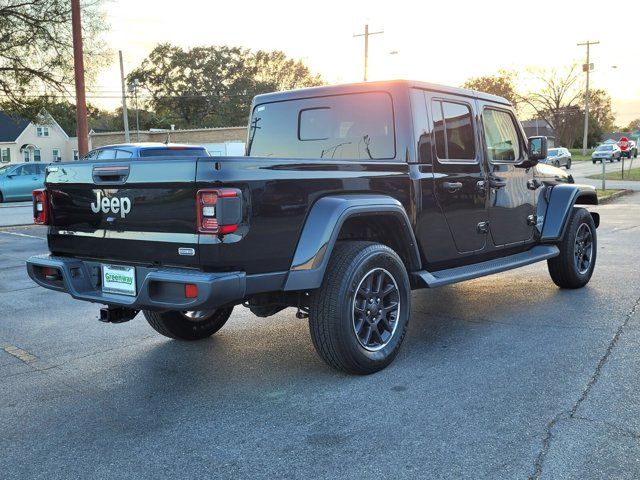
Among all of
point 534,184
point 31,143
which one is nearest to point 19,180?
point 534,184

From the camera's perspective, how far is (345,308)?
3936 millimetres

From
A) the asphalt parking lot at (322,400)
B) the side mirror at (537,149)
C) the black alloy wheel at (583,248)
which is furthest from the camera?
the black alloy wheel at (583,248)

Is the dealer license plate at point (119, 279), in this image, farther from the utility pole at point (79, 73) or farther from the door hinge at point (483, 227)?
the utility pole at point (79, 73)

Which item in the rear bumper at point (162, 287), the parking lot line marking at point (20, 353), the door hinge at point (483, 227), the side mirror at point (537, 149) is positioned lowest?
the parking lot line marking at point (20, 353)

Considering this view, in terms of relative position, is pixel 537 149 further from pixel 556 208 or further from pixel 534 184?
pixel 556 208

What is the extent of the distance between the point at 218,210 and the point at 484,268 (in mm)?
2757

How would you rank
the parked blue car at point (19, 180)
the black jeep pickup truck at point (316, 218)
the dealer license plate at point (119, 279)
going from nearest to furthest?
1. the black jeep pickup truck at point (316, 218)
2. the dealer license plate at point (119, 279)
3. the parked blue car at point (19, 180)

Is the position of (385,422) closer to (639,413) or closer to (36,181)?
(639,413)

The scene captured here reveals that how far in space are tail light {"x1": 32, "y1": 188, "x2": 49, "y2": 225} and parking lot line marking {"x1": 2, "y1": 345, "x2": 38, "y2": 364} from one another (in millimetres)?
1121

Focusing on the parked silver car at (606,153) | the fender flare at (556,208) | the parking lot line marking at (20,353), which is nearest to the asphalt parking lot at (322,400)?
the parking lot line marking at (20,353)

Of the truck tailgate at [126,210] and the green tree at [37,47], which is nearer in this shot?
the truck tailgate at [126,210]

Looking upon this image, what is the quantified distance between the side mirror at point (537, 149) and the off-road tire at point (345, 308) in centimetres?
253

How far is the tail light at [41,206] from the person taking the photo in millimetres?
4305

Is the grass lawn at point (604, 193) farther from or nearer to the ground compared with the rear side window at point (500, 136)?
nearer to the ground
